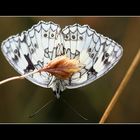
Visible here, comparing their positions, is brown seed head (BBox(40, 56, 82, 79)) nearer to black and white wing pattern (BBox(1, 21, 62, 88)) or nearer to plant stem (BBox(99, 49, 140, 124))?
black and white wing pattern (BBox(1, 21, 62, 88))

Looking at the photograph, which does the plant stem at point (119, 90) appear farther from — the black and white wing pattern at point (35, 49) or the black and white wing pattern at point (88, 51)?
the black and white wing pattern at point (35, 49)

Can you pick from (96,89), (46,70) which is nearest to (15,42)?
(46,70)

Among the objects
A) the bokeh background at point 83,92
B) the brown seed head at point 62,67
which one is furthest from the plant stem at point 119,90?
the brown seed head at point 62,67

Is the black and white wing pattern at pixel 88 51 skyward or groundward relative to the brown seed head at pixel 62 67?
skyward

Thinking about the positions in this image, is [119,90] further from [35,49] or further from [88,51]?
[35,49]

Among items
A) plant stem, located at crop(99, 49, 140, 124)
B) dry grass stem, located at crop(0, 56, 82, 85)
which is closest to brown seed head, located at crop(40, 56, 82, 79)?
dry grass stem, located at crop(0, 56, 82, 85)

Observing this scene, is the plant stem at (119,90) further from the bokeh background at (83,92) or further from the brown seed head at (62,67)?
the brown seed head at (62,67)

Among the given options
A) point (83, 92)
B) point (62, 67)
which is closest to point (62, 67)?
point (62, 67)
